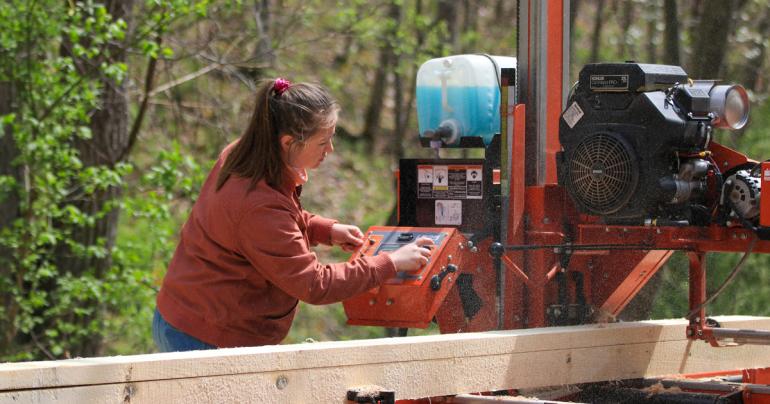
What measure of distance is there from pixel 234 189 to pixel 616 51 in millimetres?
11534

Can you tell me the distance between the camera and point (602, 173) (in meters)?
3.83

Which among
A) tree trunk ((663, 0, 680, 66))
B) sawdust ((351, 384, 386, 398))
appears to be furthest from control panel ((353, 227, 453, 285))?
tree trunk ((663, 0, 680, 66))

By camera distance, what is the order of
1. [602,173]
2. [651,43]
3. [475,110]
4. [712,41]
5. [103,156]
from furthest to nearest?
1. [651,43]
2. [712,41]
3. [103,156]
4. [475,110]
5. [602,173]

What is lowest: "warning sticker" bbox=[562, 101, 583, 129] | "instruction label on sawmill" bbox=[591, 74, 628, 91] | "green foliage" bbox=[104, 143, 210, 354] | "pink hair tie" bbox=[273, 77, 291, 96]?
"green foliage" bbox=[104, 143, 210, 354]

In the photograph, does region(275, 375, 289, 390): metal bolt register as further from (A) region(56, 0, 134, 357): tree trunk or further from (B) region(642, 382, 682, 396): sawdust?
(A) region(56, 0, 134, 357): tree trunk

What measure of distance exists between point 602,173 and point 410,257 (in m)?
0.77

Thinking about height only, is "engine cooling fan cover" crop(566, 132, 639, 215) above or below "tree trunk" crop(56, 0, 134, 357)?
above

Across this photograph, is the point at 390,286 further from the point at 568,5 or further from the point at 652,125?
the point at 568,5

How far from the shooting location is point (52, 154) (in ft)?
24.5

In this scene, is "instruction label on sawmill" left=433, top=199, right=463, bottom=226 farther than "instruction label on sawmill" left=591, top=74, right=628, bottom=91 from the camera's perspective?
Yes

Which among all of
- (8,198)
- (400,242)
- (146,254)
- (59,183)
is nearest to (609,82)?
(400,242)

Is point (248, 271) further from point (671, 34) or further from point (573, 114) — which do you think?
point (671, 34)

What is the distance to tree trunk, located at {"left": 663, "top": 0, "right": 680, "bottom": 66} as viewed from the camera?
9641mm

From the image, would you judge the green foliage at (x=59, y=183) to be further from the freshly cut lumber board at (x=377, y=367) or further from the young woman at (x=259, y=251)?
the freshly cut lumber board at (x=377, y=367)
